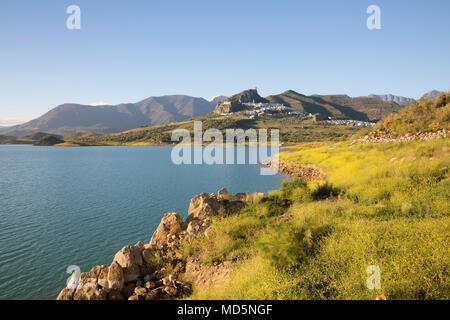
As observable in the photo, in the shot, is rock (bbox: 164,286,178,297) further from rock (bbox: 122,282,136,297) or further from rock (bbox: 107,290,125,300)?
rock (bbox: 107,290,125,300)

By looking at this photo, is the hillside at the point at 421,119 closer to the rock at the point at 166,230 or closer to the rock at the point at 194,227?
the rock at the point at 194,227

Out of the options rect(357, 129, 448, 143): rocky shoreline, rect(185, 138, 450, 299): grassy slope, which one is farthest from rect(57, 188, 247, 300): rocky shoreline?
rect(357, 129, 448, 143): rocky shoreline

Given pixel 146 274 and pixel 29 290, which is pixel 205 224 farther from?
pixel 29 290

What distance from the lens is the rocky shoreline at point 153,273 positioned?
8.98 meters

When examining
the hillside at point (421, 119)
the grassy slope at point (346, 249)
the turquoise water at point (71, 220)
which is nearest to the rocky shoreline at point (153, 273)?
the grassy slope at point (346, 249)

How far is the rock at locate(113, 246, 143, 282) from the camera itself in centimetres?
1047

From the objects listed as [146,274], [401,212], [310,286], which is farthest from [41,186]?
[401,212]

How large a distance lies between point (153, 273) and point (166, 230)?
3.56 m

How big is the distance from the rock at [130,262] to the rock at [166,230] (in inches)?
66.7

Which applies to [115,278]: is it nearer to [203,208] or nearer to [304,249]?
[203,208]

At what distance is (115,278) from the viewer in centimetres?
963

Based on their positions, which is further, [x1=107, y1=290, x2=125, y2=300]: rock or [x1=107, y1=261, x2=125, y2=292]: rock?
[x1=107, y1=261, x2=125, y2=292]: rock

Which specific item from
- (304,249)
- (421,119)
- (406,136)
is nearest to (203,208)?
(304,249)

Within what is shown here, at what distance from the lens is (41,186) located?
31938 millimetres
